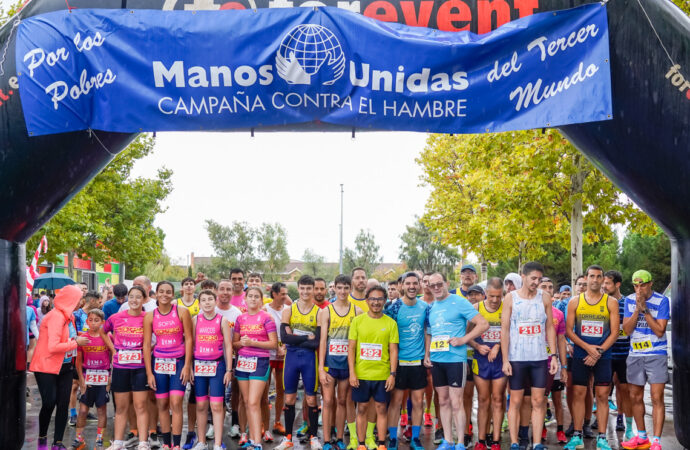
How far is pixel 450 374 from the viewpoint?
7168 mm

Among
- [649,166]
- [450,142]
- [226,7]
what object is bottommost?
[649,166]

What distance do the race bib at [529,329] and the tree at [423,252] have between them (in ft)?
163

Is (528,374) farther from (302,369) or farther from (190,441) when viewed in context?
(190,441)

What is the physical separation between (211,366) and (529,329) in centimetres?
367

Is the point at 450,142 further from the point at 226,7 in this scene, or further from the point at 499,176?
the point at 226,7

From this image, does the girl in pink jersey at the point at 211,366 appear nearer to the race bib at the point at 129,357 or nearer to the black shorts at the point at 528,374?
the race bib at the point at 129,357

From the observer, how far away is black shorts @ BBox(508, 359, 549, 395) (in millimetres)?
7020

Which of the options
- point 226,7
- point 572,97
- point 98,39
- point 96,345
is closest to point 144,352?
point 96,345

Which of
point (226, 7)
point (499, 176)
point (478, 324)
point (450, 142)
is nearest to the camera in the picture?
point (226, 7)

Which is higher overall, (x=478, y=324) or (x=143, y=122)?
(x=143, y=122)

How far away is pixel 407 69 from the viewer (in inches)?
237

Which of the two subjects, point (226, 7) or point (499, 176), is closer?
point (226, 7)

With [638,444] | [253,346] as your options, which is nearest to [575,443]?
[638,444]

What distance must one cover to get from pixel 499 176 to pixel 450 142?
9.33 meters
